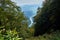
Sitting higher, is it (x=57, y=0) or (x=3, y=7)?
(x=57, y=0)

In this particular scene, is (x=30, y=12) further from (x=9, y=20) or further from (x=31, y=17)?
(x=9, y=20)

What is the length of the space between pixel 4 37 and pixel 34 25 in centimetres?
748

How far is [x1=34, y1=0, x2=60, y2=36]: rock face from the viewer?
32.2 feet

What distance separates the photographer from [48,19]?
1013 cm

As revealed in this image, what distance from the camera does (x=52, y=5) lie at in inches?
380

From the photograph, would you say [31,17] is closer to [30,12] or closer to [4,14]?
[30,12]

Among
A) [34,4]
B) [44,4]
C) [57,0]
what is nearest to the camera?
[57,0]

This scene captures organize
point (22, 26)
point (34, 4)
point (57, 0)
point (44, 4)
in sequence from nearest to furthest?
point (22, 26)
point (57, 0)
point (44, 4)
point (34, 4)

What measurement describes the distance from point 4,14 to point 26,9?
5.86 meters

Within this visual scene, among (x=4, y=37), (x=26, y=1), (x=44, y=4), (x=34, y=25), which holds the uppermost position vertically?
(x=26, y=1)

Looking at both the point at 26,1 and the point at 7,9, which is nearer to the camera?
the point at 7,9

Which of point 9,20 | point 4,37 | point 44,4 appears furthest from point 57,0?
point 4,37

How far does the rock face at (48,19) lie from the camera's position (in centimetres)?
983

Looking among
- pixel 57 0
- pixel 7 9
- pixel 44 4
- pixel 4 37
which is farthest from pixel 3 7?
pixel 44 4
